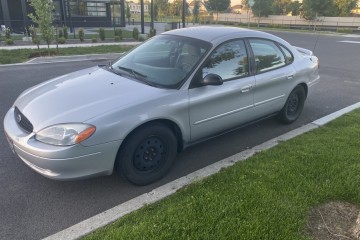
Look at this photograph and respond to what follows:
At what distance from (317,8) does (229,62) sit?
144 ft

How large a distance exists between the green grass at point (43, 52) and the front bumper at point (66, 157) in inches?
336

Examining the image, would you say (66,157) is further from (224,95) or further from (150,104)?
(224,95)

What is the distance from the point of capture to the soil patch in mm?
2627

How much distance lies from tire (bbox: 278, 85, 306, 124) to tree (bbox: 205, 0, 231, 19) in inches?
2166

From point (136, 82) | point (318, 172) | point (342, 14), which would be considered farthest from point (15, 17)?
point (342, 14)

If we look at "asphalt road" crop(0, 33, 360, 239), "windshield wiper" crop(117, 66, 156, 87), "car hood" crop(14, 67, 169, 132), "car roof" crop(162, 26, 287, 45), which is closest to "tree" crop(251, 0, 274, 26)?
"asphalt road" crop(0, 33, 360, 239)

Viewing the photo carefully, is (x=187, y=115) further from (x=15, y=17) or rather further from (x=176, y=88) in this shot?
(x=15, y=17)

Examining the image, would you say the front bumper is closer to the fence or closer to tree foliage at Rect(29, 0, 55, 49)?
tree foliage at Rect(29, 0, 55, 49)

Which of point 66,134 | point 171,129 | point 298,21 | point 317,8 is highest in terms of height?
point 317,8

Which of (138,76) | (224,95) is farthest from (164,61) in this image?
(224,95)

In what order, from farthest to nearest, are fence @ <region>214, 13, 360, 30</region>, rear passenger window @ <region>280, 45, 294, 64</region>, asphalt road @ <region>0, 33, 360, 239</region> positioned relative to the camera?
1. fence @ <region>214, 13, 360, 30</region>
2. rear passenger window @ <region>280, 45, 294, 64</region>
3. asphalt road @ <region>0, 33, 360, 239</region>

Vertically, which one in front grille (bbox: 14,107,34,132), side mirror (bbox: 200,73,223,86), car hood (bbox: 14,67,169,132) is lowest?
front grille (bbox: 14,107,34,132)

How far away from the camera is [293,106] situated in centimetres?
541

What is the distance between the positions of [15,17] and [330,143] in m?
23.2
